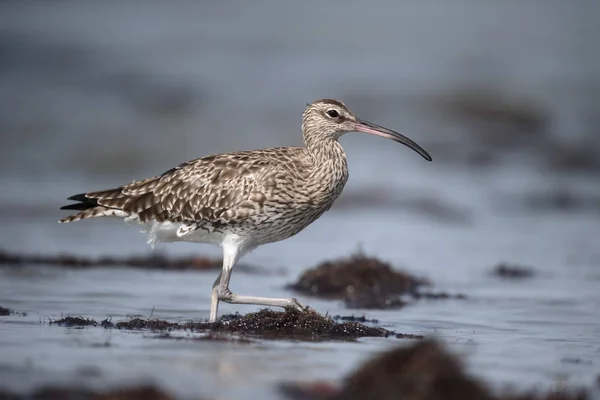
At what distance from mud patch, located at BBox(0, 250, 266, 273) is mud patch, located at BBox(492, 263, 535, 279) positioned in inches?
116

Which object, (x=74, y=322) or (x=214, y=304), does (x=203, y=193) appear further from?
(x=74, y=322)

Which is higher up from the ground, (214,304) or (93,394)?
(214,304)

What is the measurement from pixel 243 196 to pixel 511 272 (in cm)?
458

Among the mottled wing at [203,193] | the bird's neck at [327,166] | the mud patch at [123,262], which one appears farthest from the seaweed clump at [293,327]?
the mud patch at [123,262]

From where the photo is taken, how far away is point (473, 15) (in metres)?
51.7

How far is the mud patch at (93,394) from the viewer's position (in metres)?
6.88

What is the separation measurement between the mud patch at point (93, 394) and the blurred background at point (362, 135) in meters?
1.40

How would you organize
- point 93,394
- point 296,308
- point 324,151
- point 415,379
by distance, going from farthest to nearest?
point 324,151, point 296,308, point 93,394, point 415,379

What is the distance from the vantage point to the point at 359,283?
41.9 feet

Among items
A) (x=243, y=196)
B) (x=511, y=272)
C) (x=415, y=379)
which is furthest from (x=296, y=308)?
(x=511, y=272)

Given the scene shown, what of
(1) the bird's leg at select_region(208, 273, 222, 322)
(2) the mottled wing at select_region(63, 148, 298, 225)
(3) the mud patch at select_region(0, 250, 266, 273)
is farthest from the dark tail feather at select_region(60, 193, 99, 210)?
(3) the mud patch at select_region(0, 250, 266, 273)

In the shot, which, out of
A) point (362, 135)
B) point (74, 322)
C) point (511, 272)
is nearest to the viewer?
point (74, 322)

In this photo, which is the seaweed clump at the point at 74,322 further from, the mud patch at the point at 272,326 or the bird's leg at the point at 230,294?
the bird's leg at the point at 230,294

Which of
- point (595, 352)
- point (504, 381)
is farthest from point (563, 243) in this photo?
point (504, 381)
